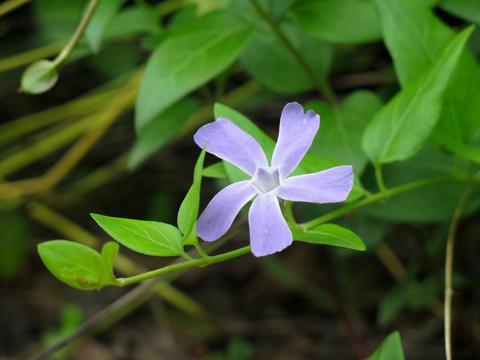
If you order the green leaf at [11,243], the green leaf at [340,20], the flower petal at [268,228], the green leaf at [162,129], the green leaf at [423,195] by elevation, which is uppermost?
the flower petal at [268,228]

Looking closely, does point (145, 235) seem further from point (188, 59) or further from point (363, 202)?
point (188, 59)

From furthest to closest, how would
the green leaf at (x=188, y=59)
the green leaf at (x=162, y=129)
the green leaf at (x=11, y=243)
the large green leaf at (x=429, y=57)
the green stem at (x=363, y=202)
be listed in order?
1. the green leaf at (x=11, y=243)
2. the green leaf at (x=162, y=129)
3. the green leaf at (x=188, y=59)
4. the large green leaf at (x=429, y=57)
5. the green stem at (x=363, y=202)

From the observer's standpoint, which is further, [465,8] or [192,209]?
[465,8]

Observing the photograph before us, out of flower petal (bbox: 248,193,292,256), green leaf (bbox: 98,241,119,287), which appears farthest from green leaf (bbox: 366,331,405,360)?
green leaf (bbox: 98,241,119,287)

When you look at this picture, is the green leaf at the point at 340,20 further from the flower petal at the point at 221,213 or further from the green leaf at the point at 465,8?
the flower petal at the point at 221,213

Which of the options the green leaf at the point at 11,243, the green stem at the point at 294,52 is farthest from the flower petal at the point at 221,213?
the green leaf at the point at 11,243

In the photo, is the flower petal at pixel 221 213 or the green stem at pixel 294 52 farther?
the green stem at pixel 294 52

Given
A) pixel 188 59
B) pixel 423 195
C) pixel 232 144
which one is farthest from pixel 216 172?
pixel 423 195
